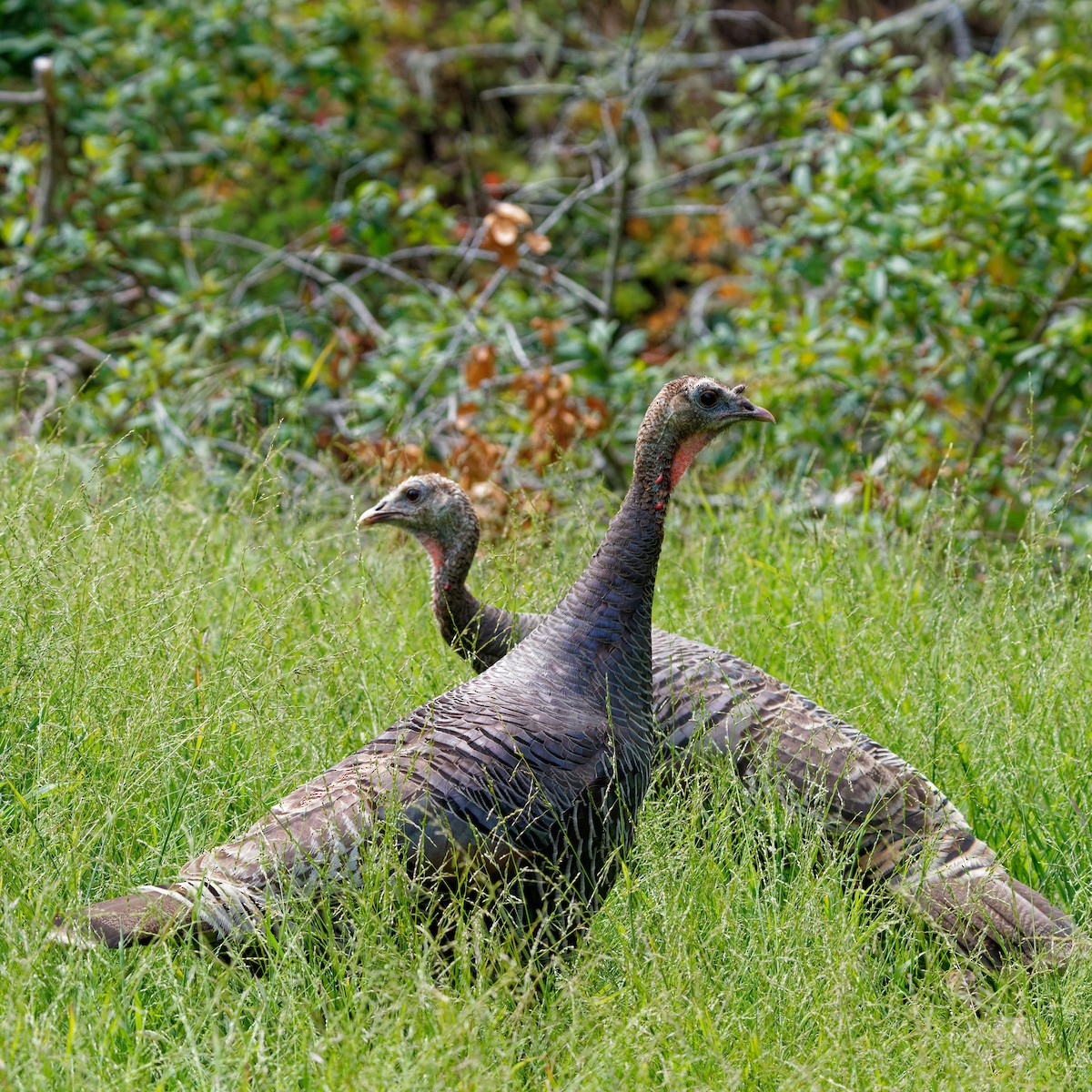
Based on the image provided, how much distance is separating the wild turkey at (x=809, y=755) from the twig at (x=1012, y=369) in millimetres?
2672

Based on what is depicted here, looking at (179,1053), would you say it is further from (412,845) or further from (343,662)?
(343,662)

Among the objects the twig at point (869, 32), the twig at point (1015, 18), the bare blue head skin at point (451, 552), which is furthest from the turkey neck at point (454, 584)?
the twig at point (1015, 18)

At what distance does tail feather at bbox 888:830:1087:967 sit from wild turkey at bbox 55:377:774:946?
71 centimetres

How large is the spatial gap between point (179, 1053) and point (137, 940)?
0.23m

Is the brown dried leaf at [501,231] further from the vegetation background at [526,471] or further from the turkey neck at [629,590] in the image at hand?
the turkey neck at [629,590]

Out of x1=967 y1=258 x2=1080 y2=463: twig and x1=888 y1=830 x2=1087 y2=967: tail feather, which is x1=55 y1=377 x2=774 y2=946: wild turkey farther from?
x1=967 y1=258 x2=1080 y2=463: twig

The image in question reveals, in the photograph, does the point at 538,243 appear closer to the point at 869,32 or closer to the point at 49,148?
the point at 869,32

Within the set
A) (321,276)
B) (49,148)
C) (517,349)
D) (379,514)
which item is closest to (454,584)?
(379,514)

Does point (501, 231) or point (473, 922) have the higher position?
point (501, 231)

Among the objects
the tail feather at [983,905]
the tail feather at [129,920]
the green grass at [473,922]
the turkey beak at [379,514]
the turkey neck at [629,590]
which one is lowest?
the tail feather at [983,905]

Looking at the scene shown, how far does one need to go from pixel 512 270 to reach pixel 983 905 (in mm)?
4419

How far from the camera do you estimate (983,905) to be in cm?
323

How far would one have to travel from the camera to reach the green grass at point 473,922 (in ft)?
8.23

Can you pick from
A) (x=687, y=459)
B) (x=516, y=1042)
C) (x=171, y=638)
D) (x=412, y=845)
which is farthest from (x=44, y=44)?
(x=516, y=1042)
